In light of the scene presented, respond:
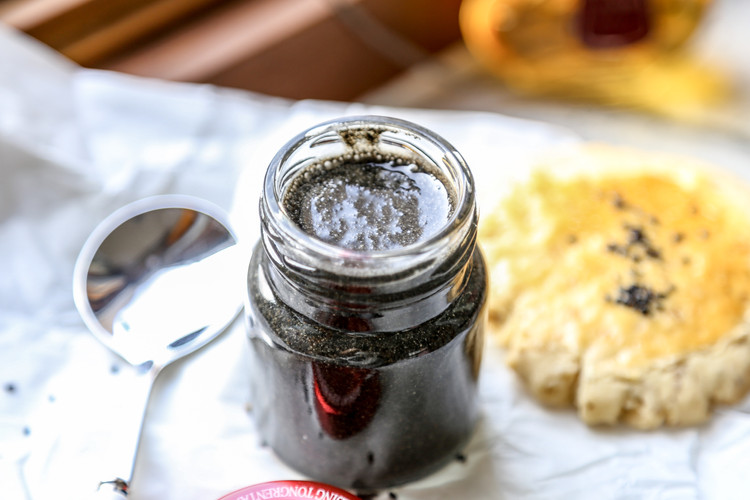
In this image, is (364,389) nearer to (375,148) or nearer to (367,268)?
(367,268)

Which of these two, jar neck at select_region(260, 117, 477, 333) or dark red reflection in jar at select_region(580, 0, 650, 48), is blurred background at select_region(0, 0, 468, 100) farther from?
jar neck at select_region(260, 117, 477, 333)

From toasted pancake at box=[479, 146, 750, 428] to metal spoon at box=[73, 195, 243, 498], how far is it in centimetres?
47

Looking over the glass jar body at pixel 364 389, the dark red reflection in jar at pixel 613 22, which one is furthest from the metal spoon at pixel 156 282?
the dark red reflection in jar at pixel 613 22

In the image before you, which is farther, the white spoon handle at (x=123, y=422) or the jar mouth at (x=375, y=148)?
the white spoon handle at (x=123, y=422)

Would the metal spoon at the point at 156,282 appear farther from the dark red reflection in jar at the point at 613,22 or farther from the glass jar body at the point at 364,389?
the dark red reflection in jar at the point at 613,22

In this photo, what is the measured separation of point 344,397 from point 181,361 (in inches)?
15.9

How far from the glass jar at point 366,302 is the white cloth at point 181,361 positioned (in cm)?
12

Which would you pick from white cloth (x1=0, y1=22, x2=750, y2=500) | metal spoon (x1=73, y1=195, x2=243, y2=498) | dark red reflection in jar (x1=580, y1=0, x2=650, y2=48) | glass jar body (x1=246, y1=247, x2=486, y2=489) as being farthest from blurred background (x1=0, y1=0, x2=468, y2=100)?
glass jar body (x1=246, y1=247, x2=486, y2=489)

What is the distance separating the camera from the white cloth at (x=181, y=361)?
1.30m

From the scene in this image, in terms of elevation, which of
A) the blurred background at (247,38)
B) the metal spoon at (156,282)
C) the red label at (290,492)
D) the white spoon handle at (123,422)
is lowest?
the red label at (290,492)

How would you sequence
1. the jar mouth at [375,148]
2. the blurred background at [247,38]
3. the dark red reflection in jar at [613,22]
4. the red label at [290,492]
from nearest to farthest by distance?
the jar mouth at [375,148] < the red label at [290,492] < the blurred background at [247,38] < the dark red reflection in jar at [613,22]

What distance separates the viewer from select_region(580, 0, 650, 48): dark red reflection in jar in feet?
6.67

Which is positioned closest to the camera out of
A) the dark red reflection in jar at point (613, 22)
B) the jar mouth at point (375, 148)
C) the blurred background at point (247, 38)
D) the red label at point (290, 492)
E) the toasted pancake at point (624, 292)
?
the jar mouth at point (375, 148)

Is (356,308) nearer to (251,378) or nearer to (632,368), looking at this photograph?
(251,378)
